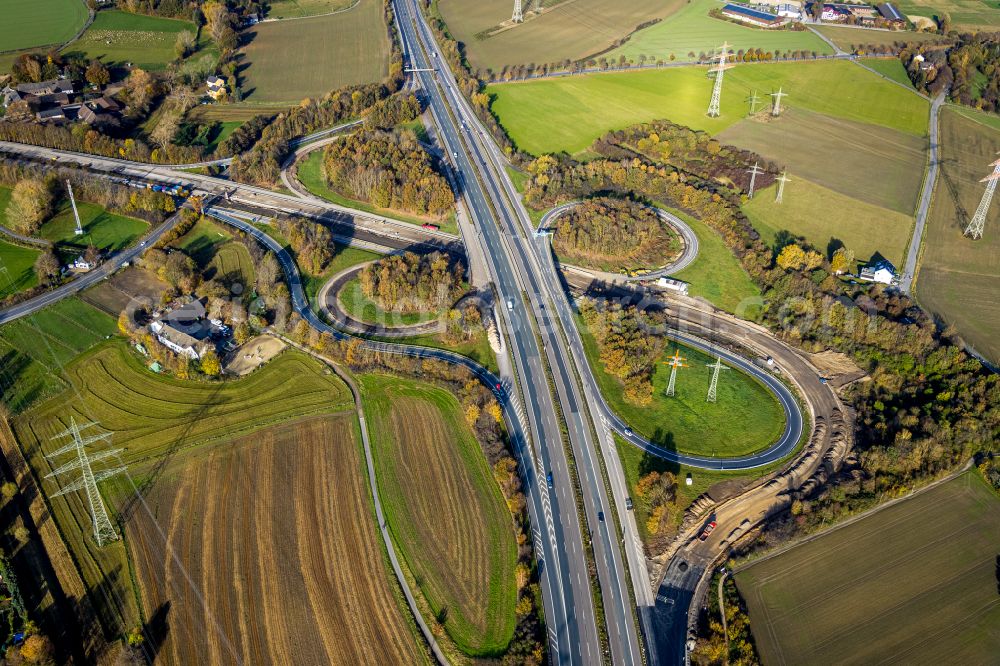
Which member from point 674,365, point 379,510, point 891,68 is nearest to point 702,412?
point 674,365

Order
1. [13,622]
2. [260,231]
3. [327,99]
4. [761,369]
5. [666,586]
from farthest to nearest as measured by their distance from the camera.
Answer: [327,99], [260,231], [761,369], [666,586], [13,622]

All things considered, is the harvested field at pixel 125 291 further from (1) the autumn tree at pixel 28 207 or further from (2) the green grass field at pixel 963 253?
(2) the green grass field at pixel 963 253

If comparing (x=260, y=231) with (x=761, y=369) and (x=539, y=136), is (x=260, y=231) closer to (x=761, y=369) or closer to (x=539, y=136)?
(x=539, y=136)

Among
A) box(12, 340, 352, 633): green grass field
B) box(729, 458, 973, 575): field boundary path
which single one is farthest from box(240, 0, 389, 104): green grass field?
box(729, 458, 973, 575): field boundary path

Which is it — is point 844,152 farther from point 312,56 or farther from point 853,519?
point 312,56

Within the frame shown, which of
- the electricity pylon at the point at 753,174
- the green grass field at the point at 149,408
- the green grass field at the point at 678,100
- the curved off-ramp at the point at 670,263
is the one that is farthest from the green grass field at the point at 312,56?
the electricity pylon at the point at 753,174

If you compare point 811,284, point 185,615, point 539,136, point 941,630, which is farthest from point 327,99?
point 941,630
